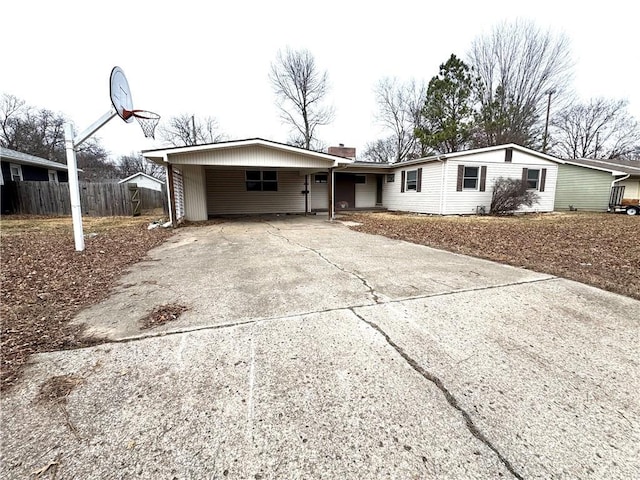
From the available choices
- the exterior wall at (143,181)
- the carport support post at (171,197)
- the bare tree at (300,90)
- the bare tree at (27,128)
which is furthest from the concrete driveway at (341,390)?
the bare tree at (27,128)

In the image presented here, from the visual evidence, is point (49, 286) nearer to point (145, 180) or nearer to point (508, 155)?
A: point (508, 155)

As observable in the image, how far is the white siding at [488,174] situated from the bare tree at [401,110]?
456 inches

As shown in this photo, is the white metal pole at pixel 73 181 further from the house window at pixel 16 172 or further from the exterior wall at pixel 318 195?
the house window at pixel 16 172

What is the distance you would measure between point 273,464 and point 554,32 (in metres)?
28.3

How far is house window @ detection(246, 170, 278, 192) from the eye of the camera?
13.9 metres

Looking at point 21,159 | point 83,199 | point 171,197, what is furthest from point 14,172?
point 171,197

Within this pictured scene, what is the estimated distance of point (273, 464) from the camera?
50.0 inches

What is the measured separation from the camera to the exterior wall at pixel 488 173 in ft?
42.9

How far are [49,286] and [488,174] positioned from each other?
15320 millimetres

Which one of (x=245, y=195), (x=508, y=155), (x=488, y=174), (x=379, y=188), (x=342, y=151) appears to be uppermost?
(x=342, y=151)

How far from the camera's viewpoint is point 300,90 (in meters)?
A: 23.8

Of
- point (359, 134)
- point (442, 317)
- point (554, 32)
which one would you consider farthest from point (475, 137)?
point (442, 317)

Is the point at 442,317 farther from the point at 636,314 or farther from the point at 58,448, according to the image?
the point at 58,448

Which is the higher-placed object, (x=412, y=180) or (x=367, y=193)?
(x=412, y=180)
